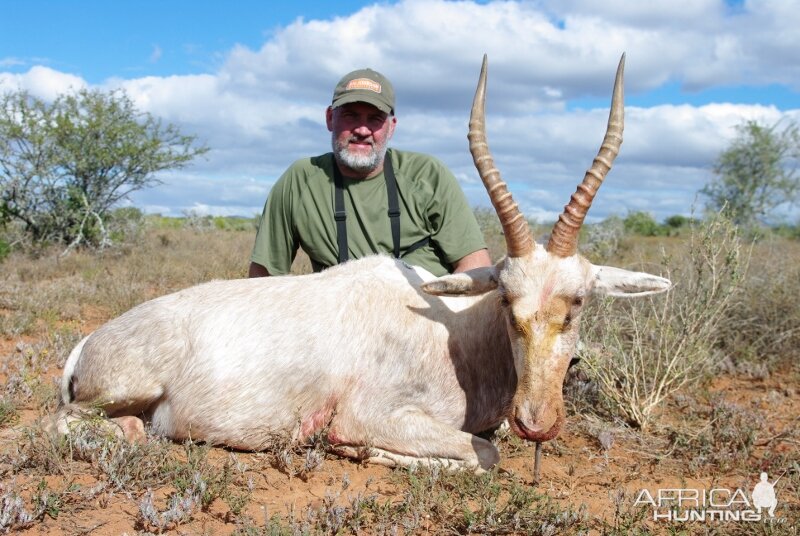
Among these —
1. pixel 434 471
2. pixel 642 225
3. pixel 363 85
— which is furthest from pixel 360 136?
pixel 642 225

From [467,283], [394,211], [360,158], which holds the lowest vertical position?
[467,283]

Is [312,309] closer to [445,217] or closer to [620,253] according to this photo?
[445,217]

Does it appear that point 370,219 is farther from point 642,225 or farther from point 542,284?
point 642,225

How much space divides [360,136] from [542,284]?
2.83m

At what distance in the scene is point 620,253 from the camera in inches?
590

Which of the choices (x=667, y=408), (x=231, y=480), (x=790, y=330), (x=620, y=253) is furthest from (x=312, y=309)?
(x=620, y=253)

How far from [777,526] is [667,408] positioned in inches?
93.4

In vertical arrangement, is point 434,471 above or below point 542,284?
below

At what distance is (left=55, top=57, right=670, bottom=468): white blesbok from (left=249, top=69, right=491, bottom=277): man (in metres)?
1.48

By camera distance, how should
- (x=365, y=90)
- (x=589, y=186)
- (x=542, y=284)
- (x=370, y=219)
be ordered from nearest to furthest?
1. (x=542, y=284)
2. (x=589, y=186)
3. (x=365, y=90)
4. (x=370, y=219)

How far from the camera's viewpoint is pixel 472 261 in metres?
6.11

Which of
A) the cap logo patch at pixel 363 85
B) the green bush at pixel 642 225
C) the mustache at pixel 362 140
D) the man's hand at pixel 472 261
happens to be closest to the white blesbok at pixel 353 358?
the man's hand at pixel 472 261

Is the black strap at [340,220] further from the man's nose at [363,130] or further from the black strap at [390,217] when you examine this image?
the man's nose at [363,130]

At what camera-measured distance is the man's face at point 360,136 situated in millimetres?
6090
